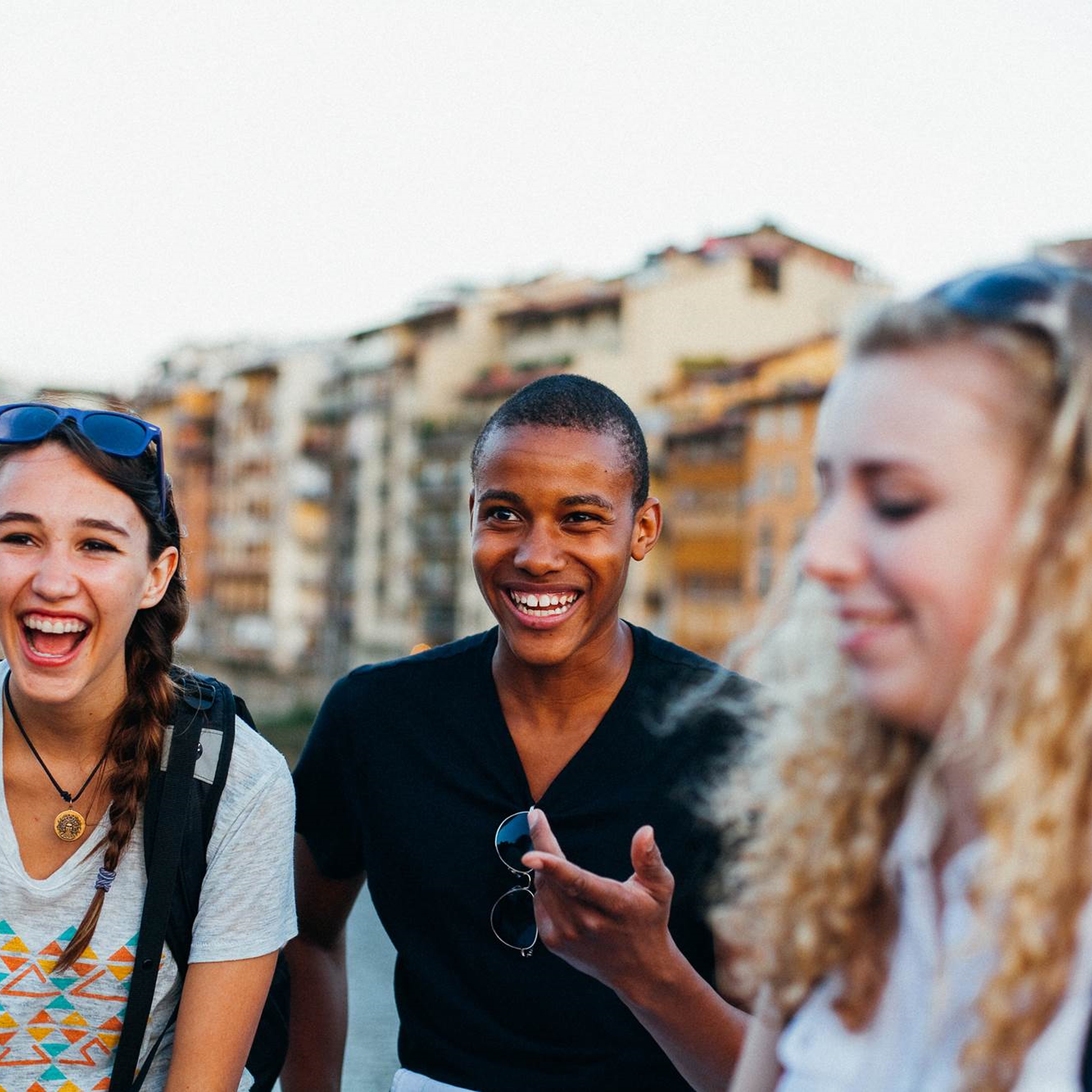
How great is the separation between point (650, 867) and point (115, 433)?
134cm

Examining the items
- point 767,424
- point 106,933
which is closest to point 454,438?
point 767,424

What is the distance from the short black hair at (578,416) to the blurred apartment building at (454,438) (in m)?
37.4

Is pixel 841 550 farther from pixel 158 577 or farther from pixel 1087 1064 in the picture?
pixel 158 577

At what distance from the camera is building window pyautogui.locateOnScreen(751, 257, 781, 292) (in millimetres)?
47938

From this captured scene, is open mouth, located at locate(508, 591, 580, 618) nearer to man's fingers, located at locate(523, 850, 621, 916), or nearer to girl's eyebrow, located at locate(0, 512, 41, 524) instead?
man's fingers, located at locate(523, 850, 621, 916)

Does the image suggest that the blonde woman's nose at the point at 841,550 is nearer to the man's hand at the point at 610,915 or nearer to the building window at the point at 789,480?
the man's hand at the point at 610,915

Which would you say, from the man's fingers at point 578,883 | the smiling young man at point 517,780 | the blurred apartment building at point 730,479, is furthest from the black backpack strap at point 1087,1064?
the blurred apartment building at point 730,479

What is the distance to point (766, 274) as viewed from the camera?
4850 cm

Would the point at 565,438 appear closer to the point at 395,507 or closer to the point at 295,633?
the point at 395,507

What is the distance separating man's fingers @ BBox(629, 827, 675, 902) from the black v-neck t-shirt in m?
0.69

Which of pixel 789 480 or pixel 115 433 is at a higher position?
pixel 115 433

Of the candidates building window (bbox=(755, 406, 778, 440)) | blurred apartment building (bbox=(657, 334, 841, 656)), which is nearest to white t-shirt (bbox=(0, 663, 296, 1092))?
blurred apartment building (bbox=(657, 334, 841, 656))

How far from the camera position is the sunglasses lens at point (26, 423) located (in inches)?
97.7

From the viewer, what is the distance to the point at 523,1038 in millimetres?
2594
